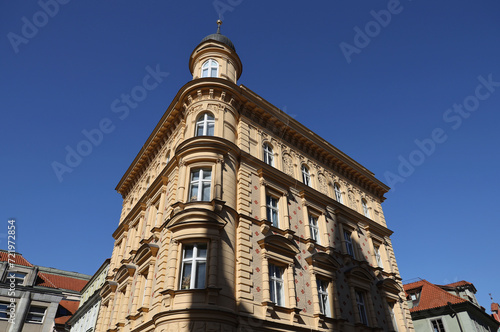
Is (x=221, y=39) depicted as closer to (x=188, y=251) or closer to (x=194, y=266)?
(x=188, y=251)

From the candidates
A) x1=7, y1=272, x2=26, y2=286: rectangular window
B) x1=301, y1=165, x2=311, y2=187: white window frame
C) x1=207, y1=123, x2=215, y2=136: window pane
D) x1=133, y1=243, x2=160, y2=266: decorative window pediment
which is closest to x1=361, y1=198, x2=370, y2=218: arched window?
x1=301, y1=165, x2=311, y2=187: white window frame

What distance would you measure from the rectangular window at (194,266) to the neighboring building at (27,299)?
31.7 meters

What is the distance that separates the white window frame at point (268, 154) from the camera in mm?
21312

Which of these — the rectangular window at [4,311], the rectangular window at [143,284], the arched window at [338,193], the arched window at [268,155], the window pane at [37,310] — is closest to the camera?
the rectangular window at [143,284]

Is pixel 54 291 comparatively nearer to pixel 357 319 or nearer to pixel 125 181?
pixel 125 181

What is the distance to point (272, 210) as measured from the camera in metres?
19.3

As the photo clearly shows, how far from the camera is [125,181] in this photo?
29.7 metres

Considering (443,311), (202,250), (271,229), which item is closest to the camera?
(202,250)

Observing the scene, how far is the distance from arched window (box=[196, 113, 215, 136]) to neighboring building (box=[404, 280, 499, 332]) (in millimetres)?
27417

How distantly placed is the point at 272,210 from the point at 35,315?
34.2m

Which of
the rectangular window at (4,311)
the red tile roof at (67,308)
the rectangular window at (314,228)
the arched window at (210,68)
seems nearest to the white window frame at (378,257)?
the rectangular window at (314,228)

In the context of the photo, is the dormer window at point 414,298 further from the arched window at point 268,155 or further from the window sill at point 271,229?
the arched window at point 268,155

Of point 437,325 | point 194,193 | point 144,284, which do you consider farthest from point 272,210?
point 437,325

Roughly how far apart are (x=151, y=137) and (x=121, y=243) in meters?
8.63
